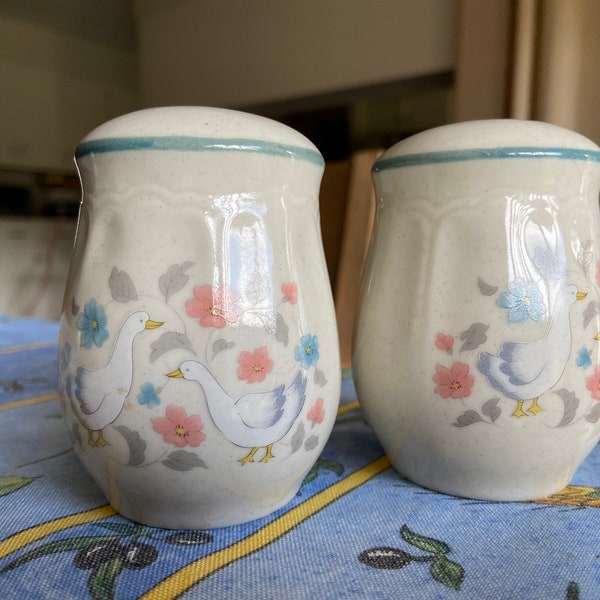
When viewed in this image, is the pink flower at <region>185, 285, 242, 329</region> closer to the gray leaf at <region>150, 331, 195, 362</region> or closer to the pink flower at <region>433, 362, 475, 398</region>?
the gray leaf at <region>150, 331, 195, 362</region>

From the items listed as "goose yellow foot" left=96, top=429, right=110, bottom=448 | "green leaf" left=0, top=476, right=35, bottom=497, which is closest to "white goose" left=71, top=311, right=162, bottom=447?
"goose yellow foot" left=96, top=429, right=110, bottom=448

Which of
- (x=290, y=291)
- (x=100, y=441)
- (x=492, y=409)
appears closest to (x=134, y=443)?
(x=100, y=441)

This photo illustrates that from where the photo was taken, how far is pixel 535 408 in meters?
0.40

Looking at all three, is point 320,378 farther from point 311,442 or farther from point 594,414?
point 594,414

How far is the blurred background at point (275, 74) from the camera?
4.36 feet

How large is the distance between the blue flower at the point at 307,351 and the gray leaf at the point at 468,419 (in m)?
0.11

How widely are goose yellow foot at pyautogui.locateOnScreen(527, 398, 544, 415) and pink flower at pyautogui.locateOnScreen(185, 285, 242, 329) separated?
0.21 m

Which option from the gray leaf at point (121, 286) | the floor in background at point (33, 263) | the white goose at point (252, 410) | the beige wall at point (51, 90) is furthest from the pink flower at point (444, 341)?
the beige wall at point (51, 90)

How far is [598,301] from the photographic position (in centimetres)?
41

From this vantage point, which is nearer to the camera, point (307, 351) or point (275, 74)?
point (307, 351)

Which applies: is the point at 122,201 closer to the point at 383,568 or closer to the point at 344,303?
the point at 383,568

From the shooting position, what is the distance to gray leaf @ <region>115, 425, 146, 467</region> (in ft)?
1.13

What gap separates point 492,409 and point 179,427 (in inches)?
8.2

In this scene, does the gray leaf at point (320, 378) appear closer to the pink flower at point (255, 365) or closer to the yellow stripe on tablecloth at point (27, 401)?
the pink flower at point (255, 365)
